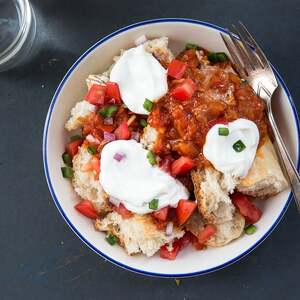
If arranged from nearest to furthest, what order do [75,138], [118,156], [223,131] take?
1. [223,131]
2. [118,156]
3. [75,138]

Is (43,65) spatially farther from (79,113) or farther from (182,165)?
(182,165)

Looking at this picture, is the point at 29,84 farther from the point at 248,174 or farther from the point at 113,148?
the point at 248,174

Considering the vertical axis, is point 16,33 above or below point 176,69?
below

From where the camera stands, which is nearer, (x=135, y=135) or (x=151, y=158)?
(x=151, y=158)

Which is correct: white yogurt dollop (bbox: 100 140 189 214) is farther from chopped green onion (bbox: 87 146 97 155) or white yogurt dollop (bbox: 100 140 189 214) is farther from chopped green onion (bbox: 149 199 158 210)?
chopped green onion (bbox: 87 146 97 155)

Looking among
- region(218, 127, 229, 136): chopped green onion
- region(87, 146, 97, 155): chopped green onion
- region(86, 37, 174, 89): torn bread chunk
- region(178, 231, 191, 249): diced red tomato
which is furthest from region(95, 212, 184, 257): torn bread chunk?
region(86, 37, 174, 89): torn bread chunk

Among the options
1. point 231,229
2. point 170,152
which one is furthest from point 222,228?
point 170,152

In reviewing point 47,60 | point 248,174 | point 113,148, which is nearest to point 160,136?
point 113,148
